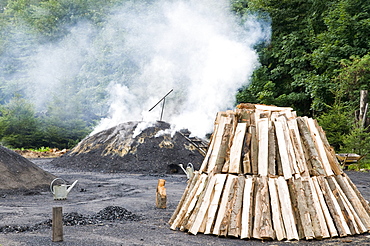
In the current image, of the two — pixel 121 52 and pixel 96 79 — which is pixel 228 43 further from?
pixel 96 79

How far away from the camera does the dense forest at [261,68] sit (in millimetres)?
19969

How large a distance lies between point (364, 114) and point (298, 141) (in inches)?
524

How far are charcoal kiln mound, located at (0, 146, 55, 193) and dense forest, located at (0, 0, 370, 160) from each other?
11.2 m

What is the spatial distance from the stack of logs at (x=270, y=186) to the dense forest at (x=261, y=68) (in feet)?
38.6

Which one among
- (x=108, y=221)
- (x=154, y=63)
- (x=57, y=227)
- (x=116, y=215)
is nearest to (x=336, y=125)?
(x=116, y=215)

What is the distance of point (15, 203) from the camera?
26.5ft

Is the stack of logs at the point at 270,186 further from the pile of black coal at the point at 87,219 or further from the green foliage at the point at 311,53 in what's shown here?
the green foliage at the point at 311,53

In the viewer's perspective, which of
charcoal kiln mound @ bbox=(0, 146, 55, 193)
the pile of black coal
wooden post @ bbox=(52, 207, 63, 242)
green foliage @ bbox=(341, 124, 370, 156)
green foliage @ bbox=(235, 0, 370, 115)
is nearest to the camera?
wooden post @ bbox=(52, 207, 63, 242)

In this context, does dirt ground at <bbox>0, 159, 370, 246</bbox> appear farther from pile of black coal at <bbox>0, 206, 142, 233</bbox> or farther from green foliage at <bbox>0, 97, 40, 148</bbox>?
green foliage at <bbox>0, 97, 40, 148</bbox>

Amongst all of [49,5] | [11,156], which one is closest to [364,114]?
[11,156]

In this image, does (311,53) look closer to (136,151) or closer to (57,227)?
(136,151)

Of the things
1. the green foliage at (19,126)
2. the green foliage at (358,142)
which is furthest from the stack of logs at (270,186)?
the green foliage at (19,126)

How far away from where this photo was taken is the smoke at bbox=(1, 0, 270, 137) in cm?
2403

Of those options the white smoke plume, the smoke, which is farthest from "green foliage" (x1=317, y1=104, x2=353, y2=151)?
the white smoke plume
